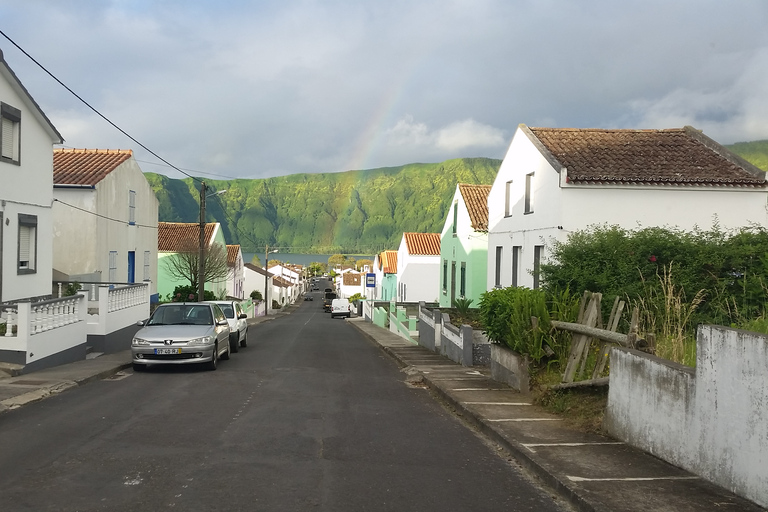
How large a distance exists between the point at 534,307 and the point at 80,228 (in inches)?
811

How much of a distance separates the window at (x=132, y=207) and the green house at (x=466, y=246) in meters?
14.8

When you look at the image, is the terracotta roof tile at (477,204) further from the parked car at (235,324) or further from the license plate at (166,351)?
the license plate at (166,351)

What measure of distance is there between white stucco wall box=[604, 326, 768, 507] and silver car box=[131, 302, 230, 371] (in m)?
10.0

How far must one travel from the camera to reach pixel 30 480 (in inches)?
251

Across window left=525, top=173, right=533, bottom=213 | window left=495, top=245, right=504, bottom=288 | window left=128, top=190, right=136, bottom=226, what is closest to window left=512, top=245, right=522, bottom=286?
window left=525, top=173, right=533, bottom=213

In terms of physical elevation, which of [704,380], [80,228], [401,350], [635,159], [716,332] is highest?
Result: [635,159]

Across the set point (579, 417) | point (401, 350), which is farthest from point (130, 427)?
point (401, 350)

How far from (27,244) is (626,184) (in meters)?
16.0

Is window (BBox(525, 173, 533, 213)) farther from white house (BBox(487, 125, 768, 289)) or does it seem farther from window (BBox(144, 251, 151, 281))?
window (BBox(144, 251, 151, 281))

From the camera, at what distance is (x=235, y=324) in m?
22.4

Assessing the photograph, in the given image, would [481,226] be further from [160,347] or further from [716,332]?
[716,332]

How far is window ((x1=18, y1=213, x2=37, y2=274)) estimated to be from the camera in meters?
18.1

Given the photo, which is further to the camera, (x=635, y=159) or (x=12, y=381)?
(x=635, y=159)

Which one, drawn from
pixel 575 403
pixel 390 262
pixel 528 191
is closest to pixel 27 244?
pixel 528 191
